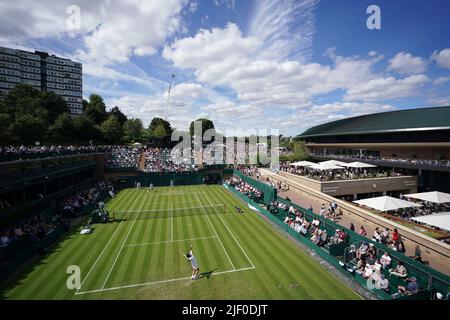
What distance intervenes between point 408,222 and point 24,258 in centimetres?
2619

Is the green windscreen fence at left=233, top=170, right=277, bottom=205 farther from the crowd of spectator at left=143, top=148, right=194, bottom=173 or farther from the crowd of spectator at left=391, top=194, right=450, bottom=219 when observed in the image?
the crowd of spectator at left=143, top=148, right=194, bottom=173

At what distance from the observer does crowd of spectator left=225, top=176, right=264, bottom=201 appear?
3118cm

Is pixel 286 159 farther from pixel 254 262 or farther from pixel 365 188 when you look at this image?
pixel 254 262

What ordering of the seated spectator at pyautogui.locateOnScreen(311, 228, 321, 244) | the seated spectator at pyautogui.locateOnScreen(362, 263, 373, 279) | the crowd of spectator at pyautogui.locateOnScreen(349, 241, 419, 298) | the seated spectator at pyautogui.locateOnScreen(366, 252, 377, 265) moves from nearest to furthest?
the crowd of spectator at pyautogui.locateOnScreen(349, 241, 419, 298) < the seated spectator at pyautogui.locateOnScreen(362, 263, 373, 279) < the seated spectator at pyautogui.locateOnScreen(366, 252, 377, 265) < the seated spectator at pyautogui.locateOnScreen(311, 228, 321, 244)

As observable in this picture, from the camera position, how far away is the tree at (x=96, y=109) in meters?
79.5

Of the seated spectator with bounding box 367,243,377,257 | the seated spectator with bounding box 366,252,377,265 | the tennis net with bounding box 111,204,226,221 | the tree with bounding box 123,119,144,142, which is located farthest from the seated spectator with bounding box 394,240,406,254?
the tree with bounding box 123,119,144,142

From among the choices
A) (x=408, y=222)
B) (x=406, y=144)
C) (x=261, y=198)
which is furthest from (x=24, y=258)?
(x=406, y=144)

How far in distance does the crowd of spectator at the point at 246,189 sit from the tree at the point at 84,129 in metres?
42.2

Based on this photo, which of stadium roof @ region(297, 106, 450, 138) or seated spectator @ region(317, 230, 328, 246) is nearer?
seated spectator @ region(317, 230, 328, 246)

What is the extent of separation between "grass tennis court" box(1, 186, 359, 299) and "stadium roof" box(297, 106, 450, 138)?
28.5 metres

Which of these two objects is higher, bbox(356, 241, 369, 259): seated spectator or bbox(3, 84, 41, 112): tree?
bbox(3, 84, 41, 112): tree

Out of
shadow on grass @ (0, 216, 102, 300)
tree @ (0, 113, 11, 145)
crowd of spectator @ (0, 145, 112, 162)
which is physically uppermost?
tree @ (0, 113, 11, 145)

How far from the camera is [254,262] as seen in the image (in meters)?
15.9

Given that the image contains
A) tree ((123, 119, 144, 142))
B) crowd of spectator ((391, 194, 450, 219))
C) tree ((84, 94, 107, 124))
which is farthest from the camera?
tree ((123, 119, 144, 142))
